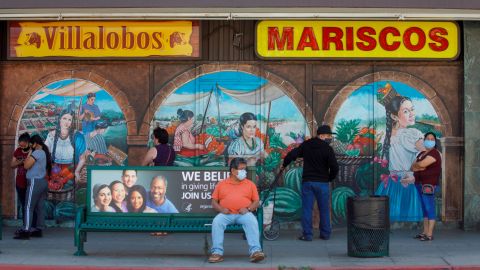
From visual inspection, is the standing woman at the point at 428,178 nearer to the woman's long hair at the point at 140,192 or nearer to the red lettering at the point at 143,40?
the woman's long hair at the point at 140,192

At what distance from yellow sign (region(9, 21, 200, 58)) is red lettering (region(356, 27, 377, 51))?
290 cm

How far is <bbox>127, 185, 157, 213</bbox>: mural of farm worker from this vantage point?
11.8 meters

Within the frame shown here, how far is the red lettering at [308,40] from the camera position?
47.5 feet

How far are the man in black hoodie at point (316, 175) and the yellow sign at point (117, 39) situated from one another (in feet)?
9.09

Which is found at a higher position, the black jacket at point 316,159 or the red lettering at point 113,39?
the red lettering at point 113,39

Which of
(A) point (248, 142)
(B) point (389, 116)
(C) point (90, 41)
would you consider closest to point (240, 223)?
(A) point (248, 142)

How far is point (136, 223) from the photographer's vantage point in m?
11.8

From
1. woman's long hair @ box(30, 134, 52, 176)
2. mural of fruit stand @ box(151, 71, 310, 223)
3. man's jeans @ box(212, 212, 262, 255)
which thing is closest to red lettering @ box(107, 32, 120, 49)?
mural of fruit stand @ box(151, 71, 310, 223)

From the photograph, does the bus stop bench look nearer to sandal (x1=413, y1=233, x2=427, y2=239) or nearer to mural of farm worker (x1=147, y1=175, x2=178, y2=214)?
mural of farm worker (x1=147, y1=175, x2=178, y2=214)

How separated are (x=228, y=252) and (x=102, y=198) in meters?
2.07

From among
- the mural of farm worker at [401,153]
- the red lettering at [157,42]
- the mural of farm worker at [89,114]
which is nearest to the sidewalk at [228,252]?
the mural of farm worker at [401,153]

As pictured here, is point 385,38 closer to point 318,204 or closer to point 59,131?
point 318,204

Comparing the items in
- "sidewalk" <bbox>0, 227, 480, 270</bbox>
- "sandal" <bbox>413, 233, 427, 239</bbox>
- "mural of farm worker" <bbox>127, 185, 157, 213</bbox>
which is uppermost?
"mural of farm worker" <bbox>127, 185, 157, 213</bbox>

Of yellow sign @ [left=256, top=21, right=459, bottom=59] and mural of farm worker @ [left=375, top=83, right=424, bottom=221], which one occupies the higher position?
yellow sign @ [left=256, top=21, right=459, bottom=59]
